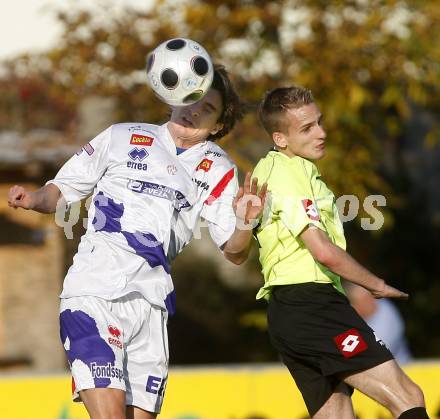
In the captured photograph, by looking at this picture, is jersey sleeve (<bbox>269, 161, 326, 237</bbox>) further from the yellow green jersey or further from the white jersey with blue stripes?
the white jersey with blue stripes

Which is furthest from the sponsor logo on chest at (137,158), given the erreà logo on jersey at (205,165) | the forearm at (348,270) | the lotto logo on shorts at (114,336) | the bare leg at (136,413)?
the bare leg at (136,413)

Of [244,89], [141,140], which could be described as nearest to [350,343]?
[141,140]

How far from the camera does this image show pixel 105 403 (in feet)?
16.8

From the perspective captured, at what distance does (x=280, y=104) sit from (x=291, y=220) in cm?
64

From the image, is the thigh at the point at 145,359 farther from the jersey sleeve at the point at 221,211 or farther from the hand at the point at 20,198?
the hand at the point at 20,198

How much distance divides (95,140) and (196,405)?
129 inches

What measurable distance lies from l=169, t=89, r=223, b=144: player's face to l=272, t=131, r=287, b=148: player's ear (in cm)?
32

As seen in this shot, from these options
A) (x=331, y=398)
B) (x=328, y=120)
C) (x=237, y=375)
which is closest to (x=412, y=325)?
(x=328, y=120)

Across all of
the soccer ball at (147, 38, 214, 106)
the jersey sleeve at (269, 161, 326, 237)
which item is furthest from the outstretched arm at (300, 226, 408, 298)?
the soccer ball at (147, 38, 214, 106)

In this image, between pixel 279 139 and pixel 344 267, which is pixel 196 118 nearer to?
pixel 279 139

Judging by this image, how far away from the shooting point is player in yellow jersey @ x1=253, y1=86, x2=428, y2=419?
17.2ft

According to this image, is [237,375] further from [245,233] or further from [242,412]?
[245,233]

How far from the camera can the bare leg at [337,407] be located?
218 inches

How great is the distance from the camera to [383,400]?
5.28 meters
